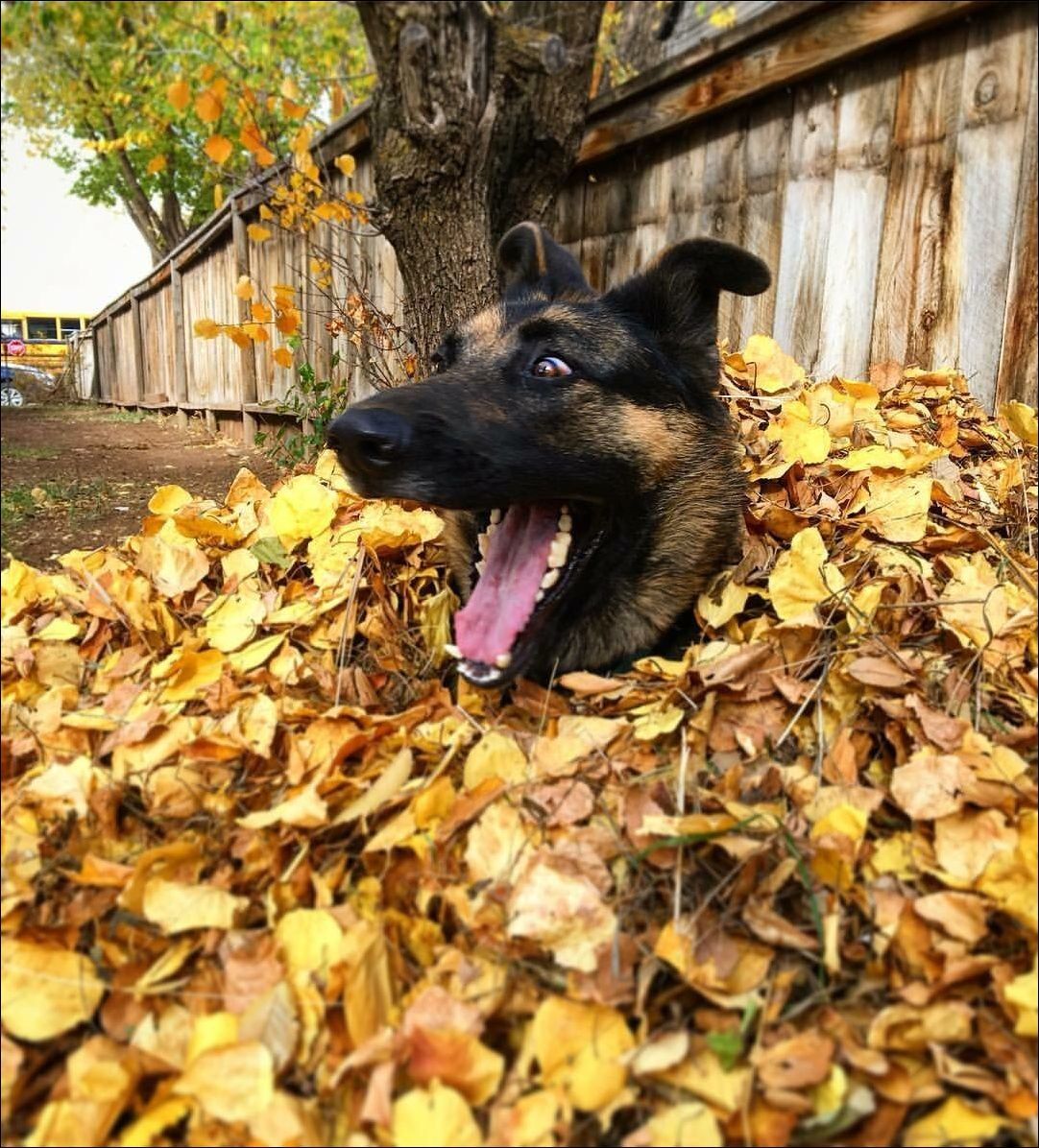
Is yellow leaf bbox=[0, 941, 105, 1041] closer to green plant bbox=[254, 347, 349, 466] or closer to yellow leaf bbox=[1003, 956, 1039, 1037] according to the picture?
yellow leaf bbox=[1003, 956, 1039, 1037]

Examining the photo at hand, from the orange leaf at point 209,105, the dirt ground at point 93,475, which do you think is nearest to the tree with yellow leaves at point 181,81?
the orange leaf at point 209,105

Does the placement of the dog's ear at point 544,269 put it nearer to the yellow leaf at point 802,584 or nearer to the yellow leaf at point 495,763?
the yellow leaf at point 802,584

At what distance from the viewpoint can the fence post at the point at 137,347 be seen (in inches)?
756

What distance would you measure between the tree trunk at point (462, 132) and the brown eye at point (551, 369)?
240cm

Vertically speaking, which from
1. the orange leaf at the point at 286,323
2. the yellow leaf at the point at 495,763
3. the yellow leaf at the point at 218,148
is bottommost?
the yellow leaf at the point at 495,763

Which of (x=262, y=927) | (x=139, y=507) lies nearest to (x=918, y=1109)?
(x=262, y=927)

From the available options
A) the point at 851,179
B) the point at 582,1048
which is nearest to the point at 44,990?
the point at 582,1048

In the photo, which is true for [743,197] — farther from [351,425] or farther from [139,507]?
[139,507]

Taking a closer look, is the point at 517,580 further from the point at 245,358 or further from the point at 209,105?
the point at 245,358

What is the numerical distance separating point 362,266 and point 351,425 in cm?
524

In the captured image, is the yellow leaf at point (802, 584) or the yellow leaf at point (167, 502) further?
the yellow leaf at point (167, 502)

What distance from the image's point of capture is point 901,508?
109 inches

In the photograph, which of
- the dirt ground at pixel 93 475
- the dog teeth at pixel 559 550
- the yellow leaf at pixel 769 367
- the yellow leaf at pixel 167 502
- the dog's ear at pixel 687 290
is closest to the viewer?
the dog teeth at pixel 559 550

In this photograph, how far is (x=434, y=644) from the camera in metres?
2.60
